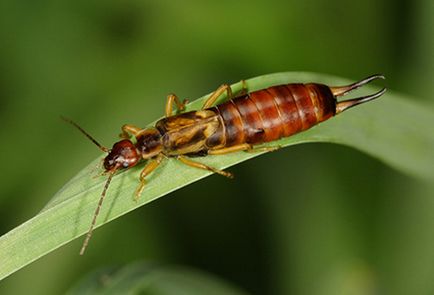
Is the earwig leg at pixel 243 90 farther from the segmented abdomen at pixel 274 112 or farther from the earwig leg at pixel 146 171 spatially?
the earwig leg at pixel 146 171

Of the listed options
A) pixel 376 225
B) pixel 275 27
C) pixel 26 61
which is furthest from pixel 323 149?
pixel 26 61

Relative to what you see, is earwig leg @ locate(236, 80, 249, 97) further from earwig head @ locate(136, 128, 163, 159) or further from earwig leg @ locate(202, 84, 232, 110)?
earwig head @ locate(136, 128, 163, 159)

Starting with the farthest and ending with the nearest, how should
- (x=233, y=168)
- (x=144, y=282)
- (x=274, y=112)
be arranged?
(x=233, y=168) < (x=274, y=112) < (x=144, y=282)

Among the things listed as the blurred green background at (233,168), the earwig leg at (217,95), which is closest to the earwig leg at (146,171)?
the earwig leg at (217,95)

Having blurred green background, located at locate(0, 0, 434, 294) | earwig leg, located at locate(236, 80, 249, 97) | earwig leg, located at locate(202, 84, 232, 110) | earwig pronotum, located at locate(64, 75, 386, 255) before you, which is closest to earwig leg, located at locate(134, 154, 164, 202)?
earwig pronotum, located at locate(64, 75, 386, 255)

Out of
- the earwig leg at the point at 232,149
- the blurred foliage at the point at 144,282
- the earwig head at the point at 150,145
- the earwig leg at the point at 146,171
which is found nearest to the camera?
the earwig leg at the point at 146,171

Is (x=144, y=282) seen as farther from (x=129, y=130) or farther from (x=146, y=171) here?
(x=129, y=130)

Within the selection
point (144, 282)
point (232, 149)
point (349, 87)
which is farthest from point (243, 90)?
point (144, 282)

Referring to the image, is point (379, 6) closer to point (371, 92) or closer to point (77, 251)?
point (371, 92)
